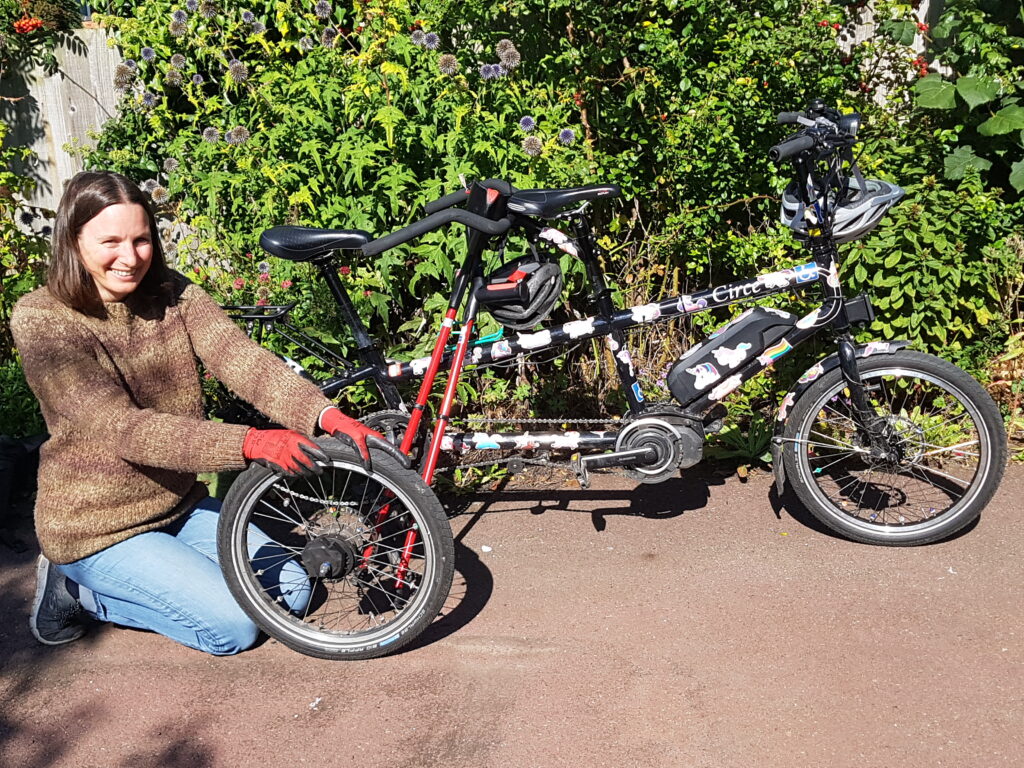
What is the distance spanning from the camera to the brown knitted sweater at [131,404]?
296 cm

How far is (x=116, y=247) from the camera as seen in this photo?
305 centimetres

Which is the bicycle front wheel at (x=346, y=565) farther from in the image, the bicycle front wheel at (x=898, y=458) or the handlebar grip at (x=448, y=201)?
the bicycle front wheel at (x=898, y=458)

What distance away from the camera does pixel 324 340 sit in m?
4.37

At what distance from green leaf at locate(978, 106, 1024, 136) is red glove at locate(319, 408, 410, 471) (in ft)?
11.2

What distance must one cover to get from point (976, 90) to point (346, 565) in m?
3.75

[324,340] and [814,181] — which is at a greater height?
[814,181]

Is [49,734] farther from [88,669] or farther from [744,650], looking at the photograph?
[744,650]

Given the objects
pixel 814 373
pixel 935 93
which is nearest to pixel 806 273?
pixel 814 373

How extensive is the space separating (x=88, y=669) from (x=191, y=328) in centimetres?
123

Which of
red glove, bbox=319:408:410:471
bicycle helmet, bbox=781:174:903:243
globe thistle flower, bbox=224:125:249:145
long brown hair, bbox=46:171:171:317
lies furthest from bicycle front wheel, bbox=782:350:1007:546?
globe thistle flower, bbox=224:125:249:145

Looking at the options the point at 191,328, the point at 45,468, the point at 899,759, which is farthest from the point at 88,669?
the point at 899,759

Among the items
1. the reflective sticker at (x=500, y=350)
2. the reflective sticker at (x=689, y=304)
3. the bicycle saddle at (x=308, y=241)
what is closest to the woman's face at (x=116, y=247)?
the bicycle saddle at (x=308, y=241)

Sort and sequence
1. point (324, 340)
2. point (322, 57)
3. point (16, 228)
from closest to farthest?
point (324, 340), point (322, 57), point (16, 228)

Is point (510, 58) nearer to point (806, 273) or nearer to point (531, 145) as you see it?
point (531, 145)
